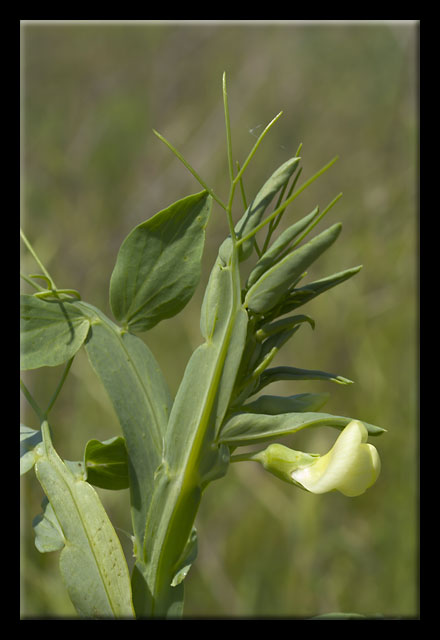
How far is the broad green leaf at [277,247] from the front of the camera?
1.30 feet

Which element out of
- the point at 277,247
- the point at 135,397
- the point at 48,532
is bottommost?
the point at 48,532

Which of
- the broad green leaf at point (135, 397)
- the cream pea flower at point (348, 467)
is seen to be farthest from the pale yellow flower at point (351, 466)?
the broad green leaf at point (135, 397)

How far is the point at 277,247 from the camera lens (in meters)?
0.40

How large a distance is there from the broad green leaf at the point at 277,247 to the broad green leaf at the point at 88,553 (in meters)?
0.19

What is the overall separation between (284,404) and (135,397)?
11cm

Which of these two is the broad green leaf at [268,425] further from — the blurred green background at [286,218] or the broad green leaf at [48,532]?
the blurred green background at [286,218]

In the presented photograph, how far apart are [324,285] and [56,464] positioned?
0.23m

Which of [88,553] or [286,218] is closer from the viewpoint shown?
[88,553]

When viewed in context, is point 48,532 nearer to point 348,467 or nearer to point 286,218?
point 348,467

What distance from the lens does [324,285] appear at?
0.41 meters

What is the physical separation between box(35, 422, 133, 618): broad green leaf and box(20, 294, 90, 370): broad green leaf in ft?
0.27

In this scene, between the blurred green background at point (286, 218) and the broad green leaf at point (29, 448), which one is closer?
the broad green leaf at point (29, 448)

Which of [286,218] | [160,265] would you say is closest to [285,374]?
[160,265]

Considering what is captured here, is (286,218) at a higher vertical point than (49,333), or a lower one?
higher
